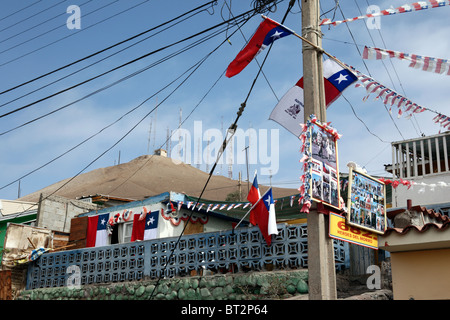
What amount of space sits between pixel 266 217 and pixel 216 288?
7.92 ft

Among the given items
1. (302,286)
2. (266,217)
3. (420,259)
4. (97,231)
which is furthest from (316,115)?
(97,231)

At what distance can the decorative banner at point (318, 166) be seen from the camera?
25.7ft

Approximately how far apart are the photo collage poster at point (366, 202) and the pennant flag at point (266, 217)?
378 centimetres

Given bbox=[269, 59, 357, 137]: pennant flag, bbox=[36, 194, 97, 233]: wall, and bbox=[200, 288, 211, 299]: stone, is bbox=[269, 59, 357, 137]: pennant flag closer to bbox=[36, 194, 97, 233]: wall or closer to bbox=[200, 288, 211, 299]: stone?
bbox=[200, 288, 211, 299]: stone

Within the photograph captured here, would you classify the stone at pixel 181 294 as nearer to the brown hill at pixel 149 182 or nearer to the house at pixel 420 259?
the house at pixel 420 259

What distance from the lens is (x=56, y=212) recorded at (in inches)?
1096

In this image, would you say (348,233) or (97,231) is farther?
(97,231)

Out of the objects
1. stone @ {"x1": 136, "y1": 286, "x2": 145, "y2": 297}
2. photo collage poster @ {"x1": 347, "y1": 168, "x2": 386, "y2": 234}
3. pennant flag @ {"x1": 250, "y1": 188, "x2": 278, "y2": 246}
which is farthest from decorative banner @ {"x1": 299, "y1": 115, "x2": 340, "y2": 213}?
stone @ {"x1": 136, "y1": 286, "x2": 145, "y2": 297}

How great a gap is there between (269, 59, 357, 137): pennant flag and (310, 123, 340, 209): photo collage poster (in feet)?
4.72

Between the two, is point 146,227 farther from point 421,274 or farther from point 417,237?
Answer: point 417,237

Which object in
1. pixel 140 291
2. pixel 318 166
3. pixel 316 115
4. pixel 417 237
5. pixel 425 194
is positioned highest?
pixel 425 194

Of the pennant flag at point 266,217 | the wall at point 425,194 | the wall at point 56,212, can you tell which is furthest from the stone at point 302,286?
the wall at point 56,212

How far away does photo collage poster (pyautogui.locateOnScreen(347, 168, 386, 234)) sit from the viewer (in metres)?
8.73
